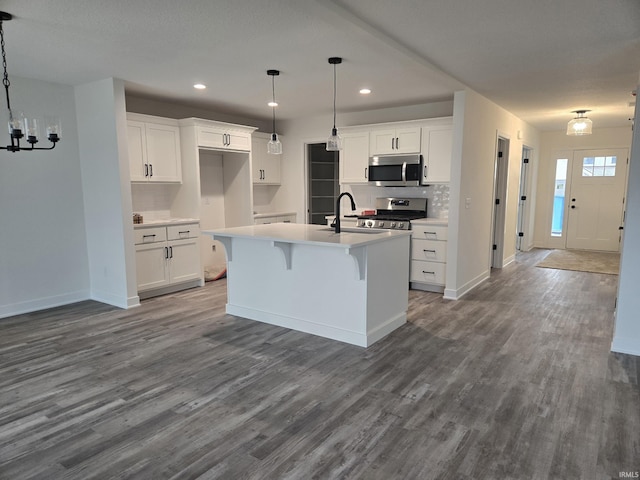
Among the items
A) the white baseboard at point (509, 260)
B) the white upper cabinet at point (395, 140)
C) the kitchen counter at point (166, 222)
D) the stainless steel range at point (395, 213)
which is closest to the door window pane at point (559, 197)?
the white baseboard at point (509, 260)

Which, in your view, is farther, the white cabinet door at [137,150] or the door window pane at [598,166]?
the door window pane at [598,166]

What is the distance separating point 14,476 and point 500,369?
2.97 meters

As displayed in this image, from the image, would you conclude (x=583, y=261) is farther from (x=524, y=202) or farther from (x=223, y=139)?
(x=223, y=139)

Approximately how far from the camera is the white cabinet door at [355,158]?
583 centimetres

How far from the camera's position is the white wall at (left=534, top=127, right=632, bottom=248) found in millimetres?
7609

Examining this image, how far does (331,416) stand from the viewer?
94.3 inches

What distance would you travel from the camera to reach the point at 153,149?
4.98m

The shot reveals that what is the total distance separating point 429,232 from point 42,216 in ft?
14.5

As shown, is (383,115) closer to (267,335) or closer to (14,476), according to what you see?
(267,335)

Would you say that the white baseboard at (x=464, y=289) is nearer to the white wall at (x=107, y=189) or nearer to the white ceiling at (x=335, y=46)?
the white ceiling at (x=335, y=46)

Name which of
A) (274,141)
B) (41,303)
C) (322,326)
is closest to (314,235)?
(322,326)

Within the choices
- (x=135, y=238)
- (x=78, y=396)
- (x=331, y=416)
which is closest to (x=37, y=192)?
(x=135, y=238)

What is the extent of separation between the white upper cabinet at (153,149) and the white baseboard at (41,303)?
A: 1.50 m

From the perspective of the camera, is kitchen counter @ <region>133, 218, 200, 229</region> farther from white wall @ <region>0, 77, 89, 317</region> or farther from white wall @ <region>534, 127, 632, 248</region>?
white wall @ <region>534, 127, 632, 248</region>
